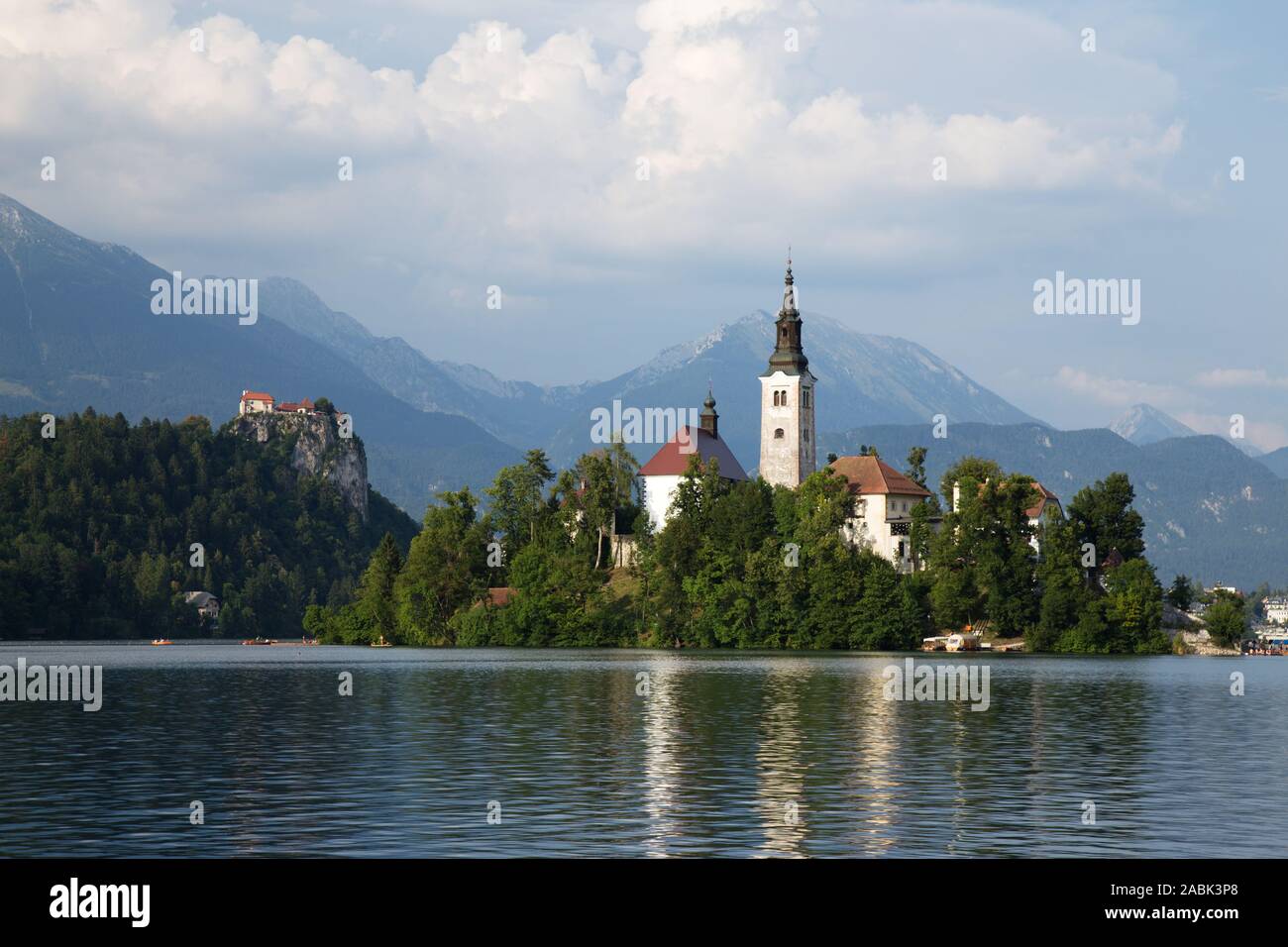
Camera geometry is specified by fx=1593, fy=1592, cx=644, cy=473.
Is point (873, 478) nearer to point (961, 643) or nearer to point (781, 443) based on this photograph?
point (781, 443)

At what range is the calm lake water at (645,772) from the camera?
3162 centimetres

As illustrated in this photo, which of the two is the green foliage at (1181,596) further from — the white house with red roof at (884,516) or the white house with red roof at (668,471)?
the white house with red roof at (668,471)

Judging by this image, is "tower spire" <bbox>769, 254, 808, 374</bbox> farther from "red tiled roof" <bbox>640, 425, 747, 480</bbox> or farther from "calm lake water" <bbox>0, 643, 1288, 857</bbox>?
"calm lake water" <bbox>0, 643, 1288, 857</bbox>

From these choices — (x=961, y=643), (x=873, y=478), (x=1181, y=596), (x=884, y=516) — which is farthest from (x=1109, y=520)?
(x=873, y=478)

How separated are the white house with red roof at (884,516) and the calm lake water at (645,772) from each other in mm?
77288

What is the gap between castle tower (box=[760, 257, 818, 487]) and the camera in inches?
7234

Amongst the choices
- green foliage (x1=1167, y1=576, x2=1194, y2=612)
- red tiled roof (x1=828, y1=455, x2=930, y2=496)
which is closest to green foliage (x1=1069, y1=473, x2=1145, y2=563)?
green foliage (x1=1167, y1=576, x2=1194, y2=612)

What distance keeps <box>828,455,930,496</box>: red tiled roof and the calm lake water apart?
79.8m

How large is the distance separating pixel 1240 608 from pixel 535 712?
104m

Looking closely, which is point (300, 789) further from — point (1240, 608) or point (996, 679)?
point (1240, 608)

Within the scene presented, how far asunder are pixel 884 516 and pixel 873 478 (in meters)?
4.58

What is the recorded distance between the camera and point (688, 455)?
18025 cm

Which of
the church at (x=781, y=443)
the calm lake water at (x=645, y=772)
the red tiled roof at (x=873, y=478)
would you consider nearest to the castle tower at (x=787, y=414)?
the church at (x=781, y=443)
